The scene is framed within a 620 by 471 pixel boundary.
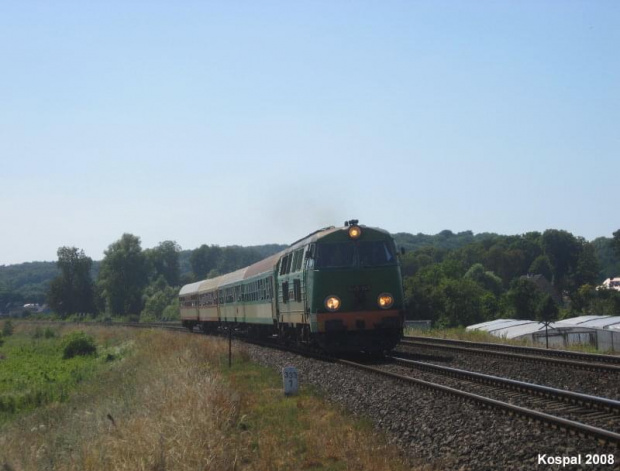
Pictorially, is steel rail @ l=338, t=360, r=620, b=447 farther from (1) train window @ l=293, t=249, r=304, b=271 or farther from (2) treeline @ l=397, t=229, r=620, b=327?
(2) treeline @ l=397, t=229, r=620, b=327

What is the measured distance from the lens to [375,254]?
21.4 m

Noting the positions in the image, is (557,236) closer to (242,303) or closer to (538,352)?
(242,303)

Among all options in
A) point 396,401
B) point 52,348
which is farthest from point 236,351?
point 52,348

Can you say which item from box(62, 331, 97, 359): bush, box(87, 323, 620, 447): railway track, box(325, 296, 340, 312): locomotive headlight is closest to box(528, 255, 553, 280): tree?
box(62, 331, 97, 359): bush

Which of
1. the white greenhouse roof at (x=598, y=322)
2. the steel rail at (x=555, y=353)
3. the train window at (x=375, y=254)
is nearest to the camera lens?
the steel rail at (x=555, y=353)

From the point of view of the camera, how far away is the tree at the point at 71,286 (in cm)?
14375

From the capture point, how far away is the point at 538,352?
65.2ft

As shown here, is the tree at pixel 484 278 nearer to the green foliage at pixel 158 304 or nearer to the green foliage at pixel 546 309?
the green foliage at pixel 546 309

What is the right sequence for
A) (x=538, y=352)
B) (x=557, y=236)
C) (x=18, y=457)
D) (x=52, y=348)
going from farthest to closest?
(x=557, y=236) < (x=52, y=348) < (x=538, y=352) < (x=18, y=457)

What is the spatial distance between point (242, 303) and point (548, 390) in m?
24.3

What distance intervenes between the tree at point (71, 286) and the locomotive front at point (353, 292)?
424 ft

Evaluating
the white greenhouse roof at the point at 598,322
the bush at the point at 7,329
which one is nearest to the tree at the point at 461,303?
the white greenhouse roof at the point at 598,322

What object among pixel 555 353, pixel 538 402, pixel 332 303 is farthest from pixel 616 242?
pixel 538 402

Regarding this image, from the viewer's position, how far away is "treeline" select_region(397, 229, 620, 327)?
81562mm
